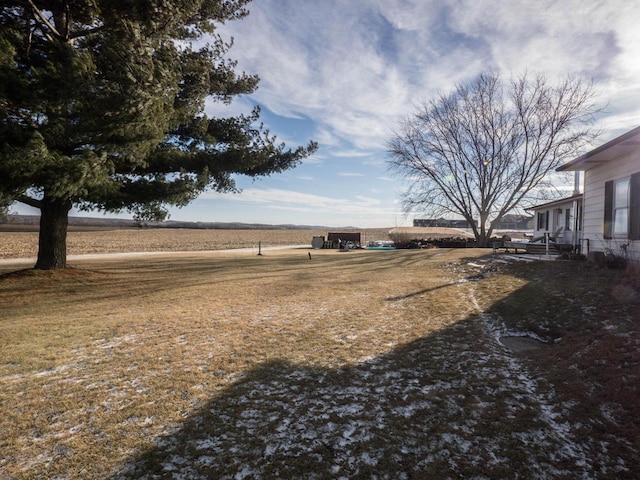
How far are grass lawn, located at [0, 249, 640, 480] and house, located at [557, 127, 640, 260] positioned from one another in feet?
6.44

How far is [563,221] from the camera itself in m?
19.2

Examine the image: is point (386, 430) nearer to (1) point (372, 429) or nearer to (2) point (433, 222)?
(1) point (372, 429)

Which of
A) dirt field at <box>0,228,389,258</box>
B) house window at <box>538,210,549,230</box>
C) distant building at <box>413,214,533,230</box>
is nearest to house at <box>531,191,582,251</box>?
house window at <box>538,210,549,230</box>

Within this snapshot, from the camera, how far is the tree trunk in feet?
34.4

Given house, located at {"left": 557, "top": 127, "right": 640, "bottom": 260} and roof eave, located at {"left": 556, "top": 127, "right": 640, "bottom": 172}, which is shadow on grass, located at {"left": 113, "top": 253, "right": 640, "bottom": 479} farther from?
house, located at {"left": 557, "top": 127, "right": 640, "bottom": 260}

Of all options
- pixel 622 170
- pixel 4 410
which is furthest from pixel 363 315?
pixel 622 170

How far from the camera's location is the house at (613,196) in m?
7.95

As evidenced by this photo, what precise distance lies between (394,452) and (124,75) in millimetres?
8027

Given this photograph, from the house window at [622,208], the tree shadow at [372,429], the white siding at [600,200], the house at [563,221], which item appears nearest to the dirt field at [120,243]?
the house at [563,221]

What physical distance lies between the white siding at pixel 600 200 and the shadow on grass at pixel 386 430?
7030mm

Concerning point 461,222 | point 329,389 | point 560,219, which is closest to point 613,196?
point 329,389

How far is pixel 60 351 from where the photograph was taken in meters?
4.76

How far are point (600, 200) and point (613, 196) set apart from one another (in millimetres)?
560

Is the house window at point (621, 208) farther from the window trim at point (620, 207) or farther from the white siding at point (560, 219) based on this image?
the white siding at point (560, 219)
